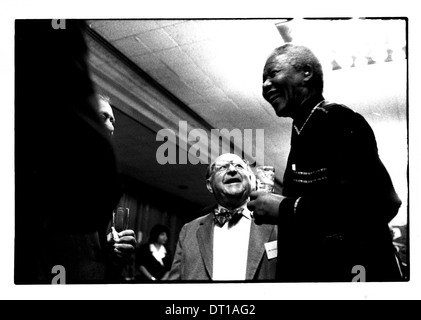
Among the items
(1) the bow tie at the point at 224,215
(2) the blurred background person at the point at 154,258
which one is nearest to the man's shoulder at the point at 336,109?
(1) the bow tie at the point at 224,215

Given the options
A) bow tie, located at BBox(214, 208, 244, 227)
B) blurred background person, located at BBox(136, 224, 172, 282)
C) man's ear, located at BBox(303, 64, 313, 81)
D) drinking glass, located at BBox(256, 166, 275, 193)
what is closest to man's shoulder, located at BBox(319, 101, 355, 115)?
man's ear, located at BBox(303, 64, 313, 81)

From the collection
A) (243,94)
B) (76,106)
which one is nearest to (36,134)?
(76,106)

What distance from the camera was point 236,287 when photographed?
2.43m

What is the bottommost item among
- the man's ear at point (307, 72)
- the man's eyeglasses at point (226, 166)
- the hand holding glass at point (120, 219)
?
the hand holding glass at point (120, 219)

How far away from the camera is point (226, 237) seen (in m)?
2.51

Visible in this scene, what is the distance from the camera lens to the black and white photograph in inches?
94.9

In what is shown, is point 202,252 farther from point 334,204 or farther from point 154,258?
point 334,204

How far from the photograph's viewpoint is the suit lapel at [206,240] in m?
2.48

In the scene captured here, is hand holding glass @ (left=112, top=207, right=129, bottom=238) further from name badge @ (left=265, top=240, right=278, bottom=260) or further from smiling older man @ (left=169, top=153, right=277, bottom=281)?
name badge @ (left=265, top=240, right=278, bottom=260)

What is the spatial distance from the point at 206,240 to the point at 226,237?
0.10 metres

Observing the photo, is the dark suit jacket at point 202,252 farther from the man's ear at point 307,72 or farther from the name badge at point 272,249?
the man's ear at point 307,72
